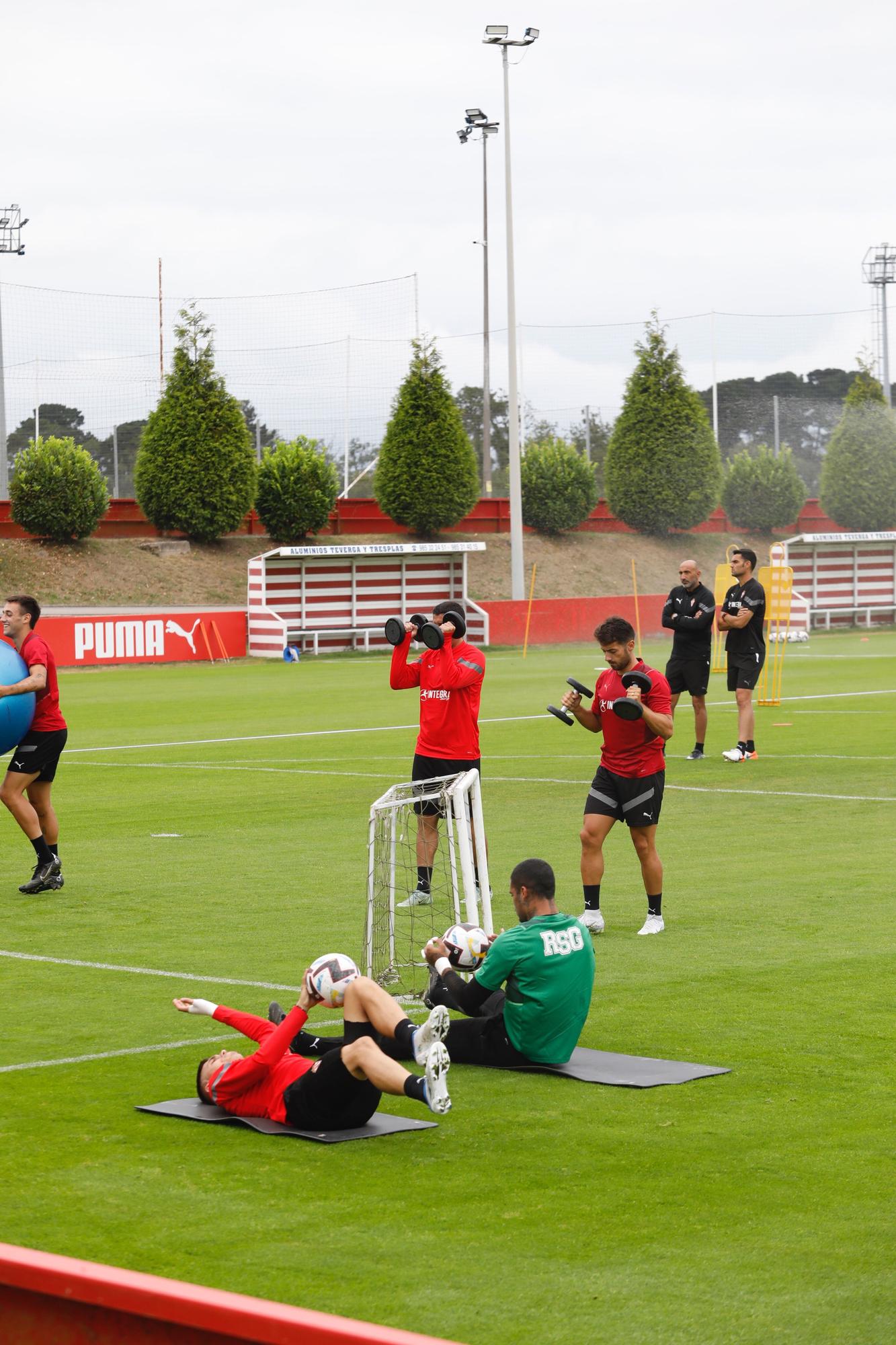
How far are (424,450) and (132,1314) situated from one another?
4898 centimetres

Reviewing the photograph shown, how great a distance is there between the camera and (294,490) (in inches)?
1930

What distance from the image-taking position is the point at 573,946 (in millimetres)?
7414

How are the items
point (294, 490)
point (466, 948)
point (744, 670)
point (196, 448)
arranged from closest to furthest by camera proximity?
point (466, 948) < point (744, 670) < point (196, 448) < point (294, 490)

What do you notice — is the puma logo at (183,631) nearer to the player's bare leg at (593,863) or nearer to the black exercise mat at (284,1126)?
the player's bare leg at (593,863)

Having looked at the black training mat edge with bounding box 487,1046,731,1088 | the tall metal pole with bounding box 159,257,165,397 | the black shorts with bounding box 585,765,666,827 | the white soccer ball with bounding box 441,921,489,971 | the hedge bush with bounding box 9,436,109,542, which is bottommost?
the black training mat edge with bounding box 487,1046,731,1088

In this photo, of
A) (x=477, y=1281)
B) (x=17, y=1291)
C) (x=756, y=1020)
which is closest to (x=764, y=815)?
(x=756, y=1020)

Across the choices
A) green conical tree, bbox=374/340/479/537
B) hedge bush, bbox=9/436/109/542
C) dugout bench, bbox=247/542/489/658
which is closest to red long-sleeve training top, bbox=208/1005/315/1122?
dugout bench, bbox=247/542/489/658

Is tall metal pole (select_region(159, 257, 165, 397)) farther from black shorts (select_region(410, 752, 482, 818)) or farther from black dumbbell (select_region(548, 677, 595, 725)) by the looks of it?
black dumbbell (select_region(548, 677, 595, 725))

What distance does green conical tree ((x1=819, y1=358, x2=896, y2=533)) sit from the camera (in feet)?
202

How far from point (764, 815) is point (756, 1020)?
23.7ft

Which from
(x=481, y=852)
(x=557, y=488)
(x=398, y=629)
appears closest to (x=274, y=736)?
(x=398, y=629)

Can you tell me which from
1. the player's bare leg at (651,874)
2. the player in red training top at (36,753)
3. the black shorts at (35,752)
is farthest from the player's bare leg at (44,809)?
the player's bare leg at (651,874)

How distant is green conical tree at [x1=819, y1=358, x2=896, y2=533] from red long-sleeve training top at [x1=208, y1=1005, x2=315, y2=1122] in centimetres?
5709

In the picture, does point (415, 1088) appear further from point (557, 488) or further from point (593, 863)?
point (557, 488)
